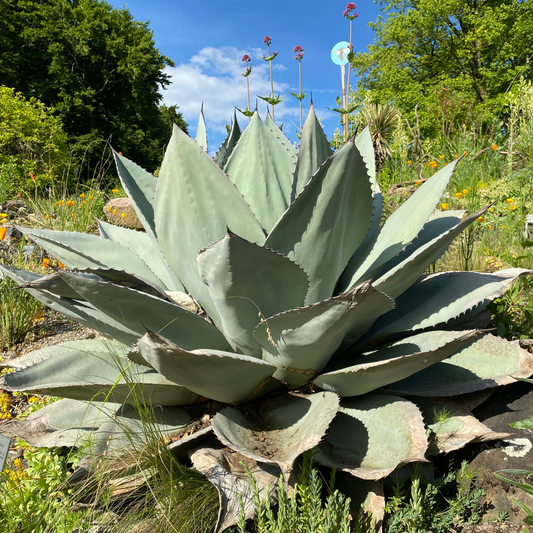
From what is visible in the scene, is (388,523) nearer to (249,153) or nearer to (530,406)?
(530,406)

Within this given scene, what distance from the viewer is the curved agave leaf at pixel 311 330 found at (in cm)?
104

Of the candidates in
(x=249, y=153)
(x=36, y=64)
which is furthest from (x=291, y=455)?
(x=36, y=64)

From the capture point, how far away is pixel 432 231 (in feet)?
5.39

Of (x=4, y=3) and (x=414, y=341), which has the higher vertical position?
(x=4, y=3)

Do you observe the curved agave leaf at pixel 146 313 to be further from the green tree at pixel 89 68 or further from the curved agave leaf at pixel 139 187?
the green tree at pixel 89 68

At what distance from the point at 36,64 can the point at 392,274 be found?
83.9 ft

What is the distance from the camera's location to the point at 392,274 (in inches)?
50.0

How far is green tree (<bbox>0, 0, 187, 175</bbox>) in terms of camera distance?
20.5 meters

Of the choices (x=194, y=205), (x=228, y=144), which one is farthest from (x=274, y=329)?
(x=228, y=144)

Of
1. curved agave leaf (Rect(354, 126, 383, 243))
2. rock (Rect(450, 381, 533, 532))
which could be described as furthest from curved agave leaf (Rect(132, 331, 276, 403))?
curved agave leaf (Rect(354, 126, 383, 243))

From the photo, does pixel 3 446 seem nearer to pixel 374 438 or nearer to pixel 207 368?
pixel 207 368

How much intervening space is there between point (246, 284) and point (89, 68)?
2691 centimetres

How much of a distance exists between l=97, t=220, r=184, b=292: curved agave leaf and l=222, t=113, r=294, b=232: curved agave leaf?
1.50 feet

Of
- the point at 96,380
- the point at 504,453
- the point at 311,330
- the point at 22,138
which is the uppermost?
the point at 22,138
